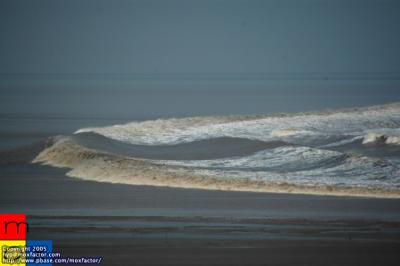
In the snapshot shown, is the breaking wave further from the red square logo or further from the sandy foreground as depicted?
the red square logo

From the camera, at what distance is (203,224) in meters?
14.7

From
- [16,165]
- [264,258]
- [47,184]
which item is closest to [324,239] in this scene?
[264,258]

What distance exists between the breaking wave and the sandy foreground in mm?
825

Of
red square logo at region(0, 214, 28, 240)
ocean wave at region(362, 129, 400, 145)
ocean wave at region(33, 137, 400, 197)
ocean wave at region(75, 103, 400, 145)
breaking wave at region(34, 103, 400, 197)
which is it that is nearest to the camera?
red square logo at region(0, 214, 28, 240)

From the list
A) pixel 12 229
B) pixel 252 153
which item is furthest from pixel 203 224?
pixel 252 153

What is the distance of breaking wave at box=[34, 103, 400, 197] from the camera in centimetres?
1859

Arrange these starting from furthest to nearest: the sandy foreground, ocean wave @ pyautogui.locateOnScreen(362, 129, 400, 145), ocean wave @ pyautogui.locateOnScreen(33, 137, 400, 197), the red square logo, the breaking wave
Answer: ocean wave @ pyautogui.locateOnScreen(362, 129, 400, 145), the breaking wave, ocean wave @ pyautogui.locateOnScreen(33, 137, 400, 197), the sandy foreground, the red square logo

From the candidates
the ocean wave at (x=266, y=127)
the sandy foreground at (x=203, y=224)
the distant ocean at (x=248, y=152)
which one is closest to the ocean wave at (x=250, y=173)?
the distant ocean at (x=248, y=152)

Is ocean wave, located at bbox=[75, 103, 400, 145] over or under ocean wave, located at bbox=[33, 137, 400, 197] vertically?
over

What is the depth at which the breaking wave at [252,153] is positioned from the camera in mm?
18594

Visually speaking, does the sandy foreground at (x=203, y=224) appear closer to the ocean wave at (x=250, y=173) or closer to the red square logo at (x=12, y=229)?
the red square logo at (x=12, y=229)

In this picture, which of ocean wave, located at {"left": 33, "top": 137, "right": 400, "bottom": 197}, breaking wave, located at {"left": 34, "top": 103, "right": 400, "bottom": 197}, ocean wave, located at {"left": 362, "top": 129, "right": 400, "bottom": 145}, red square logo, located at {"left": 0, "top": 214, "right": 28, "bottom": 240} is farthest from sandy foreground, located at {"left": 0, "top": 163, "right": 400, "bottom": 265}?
ocean wave, located at {"left": 362, "top": 129, "right": 400, "bottom": 145}

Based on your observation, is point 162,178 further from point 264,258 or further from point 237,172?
point 264,258

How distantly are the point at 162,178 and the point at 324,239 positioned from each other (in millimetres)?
6223
